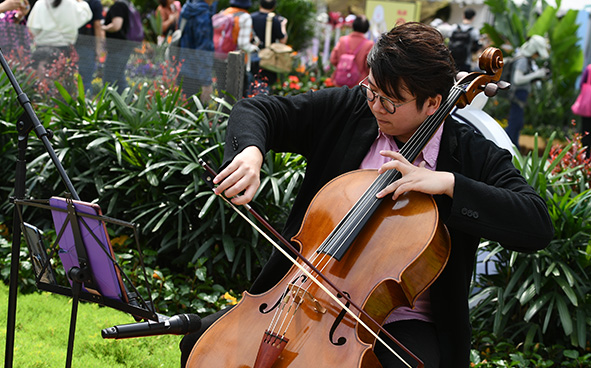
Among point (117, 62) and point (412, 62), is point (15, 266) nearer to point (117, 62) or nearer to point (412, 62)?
point (412, 62)

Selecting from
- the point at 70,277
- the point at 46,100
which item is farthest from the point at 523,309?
the point at 46,100

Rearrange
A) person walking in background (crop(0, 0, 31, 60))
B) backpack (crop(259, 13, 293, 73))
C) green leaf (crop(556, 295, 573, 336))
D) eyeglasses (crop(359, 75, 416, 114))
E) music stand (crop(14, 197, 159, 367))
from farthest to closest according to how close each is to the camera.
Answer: backpack (crop(259, 13, 293, 73)), person walking in background (crop(0, 0, 31, 60)), green leaf (crop(556, 295, 573, 336)), eyeglasses (crop(359, 75, 416, 114)), music stand (crop(14, 197, 159, 367))

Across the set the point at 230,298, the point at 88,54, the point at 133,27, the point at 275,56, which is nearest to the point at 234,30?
the point at 275,56

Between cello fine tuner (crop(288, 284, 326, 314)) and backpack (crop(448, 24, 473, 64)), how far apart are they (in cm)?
759

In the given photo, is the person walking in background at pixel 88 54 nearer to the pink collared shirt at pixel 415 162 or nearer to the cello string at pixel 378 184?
the pink collared shirt at pixel 415 162

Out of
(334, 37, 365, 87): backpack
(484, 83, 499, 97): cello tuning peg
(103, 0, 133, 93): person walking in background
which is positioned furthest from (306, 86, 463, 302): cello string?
(334, 37, 365, 87): backpack

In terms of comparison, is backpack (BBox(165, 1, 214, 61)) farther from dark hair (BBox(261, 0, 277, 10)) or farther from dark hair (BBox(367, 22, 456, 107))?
dark hair (BBox(367, 22, 456, 107))

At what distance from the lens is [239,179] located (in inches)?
68.2

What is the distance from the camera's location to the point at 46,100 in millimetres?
4656

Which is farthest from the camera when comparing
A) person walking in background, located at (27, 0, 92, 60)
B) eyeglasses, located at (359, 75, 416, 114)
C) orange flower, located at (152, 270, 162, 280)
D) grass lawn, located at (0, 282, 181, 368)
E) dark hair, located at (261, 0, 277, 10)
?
dark hair, located at (261, 0, 277, 10)

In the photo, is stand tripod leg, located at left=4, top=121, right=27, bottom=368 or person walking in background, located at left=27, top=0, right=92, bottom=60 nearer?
stand tripod leg, located at left=4, top=121, right=27, bottom=368

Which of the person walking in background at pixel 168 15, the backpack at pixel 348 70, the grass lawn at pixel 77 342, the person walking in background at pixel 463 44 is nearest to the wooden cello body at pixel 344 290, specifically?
the grass lawn at pixel 77 342

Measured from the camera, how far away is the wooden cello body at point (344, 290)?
1.60 m

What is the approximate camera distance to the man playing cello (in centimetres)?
175
